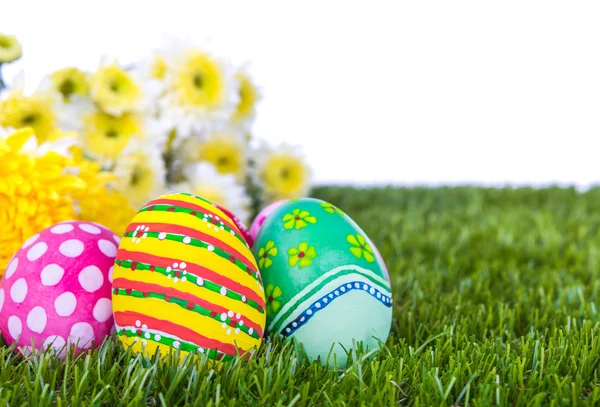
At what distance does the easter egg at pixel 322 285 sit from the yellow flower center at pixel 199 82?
92 cm

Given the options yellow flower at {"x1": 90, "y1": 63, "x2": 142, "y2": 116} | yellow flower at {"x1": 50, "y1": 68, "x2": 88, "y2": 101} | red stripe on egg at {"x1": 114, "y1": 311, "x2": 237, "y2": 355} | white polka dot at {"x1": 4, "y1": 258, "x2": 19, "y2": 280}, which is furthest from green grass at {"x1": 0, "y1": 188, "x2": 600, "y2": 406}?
yellow flower at {"x1": 50, "y1": 68, "x2": 88, "y2": 101}

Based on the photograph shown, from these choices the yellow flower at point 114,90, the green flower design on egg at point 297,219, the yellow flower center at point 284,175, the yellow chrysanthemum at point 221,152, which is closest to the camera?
the green flower design on egg at point 297,219

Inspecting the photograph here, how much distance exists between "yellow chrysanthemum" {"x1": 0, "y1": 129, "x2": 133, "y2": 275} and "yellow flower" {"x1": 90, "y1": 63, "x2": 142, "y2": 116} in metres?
0.42

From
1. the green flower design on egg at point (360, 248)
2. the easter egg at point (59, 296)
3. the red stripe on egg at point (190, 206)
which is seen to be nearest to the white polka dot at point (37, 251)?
the easter egg at point (59, 296)

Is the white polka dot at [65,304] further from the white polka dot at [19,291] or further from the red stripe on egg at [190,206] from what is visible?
the red stripe on egg at [190,206]

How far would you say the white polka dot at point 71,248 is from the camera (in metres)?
1.00

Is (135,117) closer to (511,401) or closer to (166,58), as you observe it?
(166,58)

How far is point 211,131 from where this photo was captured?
1.98 metres

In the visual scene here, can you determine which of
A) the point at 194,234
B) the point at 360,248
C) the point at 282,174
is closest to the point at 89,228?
the point at 194,234

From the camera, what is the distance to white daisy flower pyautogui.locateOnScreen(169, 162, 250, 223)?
6.01 ft

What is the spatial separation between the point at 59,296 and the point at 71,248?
0.29 feet

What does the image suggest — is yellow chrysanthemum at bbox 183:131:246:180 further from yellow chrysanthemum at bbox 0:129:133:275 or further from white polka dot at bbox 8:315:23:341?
white polka dot at bbox 8:315:23:341

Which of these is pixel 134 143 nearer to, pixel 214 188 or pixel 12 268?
pixel 214 188

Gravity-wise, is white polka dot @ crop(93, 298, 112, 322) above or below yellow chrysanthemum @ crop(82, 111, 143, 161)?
below
